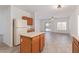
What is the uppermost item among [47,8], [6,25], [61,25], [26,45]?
[47,8]

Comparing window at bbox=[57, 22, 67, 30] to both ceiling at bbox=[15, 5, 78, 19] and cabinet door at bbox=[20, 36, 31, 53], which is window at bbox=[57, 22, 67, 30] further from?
cabinet door at bbox=[20, 36, 31, 53]

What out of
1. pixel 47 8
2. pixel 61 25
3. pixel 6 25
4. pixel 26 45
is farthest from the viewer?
pixel 61 25

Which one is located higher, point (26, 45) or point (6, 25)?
point (6, 25)

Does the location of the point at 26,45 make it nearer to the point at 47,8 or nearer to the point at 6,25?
the point at 6,25

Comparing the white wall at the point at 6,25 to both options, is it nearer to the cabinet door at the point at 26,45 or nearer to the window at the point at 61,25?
the cabinet door at the point at 26,45

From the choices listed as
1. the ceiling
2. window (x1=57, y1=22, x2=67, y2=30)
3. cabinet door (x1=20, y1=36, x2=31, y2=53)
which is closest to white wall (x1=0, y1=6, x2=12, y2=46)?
the ceiling

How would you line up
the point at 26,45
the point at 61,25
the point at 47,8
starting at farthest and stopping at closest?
the point at 61,25 → the point at 47,8 → the point at 26,45

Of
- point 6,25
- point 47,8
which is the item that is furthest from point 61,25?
point 6,25

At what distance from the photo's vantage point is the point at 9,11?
246 inches

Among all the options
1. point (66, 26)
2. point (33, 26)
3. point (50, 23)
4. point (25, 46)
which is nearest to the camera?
point (25, 46)
